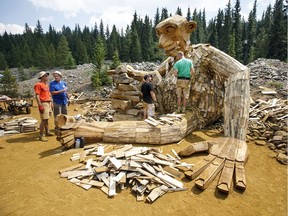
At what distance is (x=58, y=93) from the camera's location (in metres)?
6.19

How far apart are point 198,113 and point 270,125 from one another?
99.6 inches

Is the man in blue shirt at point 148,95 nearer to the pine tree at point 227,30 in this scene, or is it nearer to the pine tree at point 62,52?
the pine tree at point 62,52

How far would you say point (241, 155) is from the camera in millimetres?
3490

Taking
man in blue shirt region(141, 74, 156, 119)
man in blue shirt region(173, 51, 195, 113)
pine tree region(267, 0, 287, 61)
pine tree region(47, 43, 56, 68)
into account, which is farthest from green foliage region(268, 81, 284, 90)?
pine tree region(47, 43, 56, 68)

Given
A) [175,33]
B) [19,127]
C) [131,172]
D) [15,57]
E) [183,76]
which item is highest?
[15,57]

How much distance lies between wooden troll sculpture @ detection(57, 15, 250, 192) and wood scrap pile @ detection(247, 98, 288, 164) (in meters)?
1.41

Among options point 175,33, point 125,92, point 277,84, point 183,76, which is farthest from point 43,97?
point 277,84

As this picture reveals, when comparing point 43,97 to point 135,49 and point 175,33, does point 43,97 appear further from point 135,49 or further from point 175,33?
point 135,49

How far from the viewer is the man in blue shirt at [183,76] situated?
5656mm

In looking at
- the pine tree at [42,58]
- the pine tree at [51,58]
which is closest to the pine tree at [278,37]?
the pine tree at [51,58]

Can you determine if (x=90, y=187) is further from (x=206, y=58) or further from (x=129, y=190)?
(x=206, y=58)

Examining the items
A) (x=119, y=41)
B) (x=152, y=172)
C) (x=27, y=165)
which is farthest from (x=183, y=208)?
(x=119, y=41)

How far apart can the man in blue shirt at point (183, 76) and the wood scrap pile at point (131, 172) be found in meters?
2.31

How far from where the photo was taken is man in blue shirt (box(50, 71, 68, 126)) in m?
6.11
